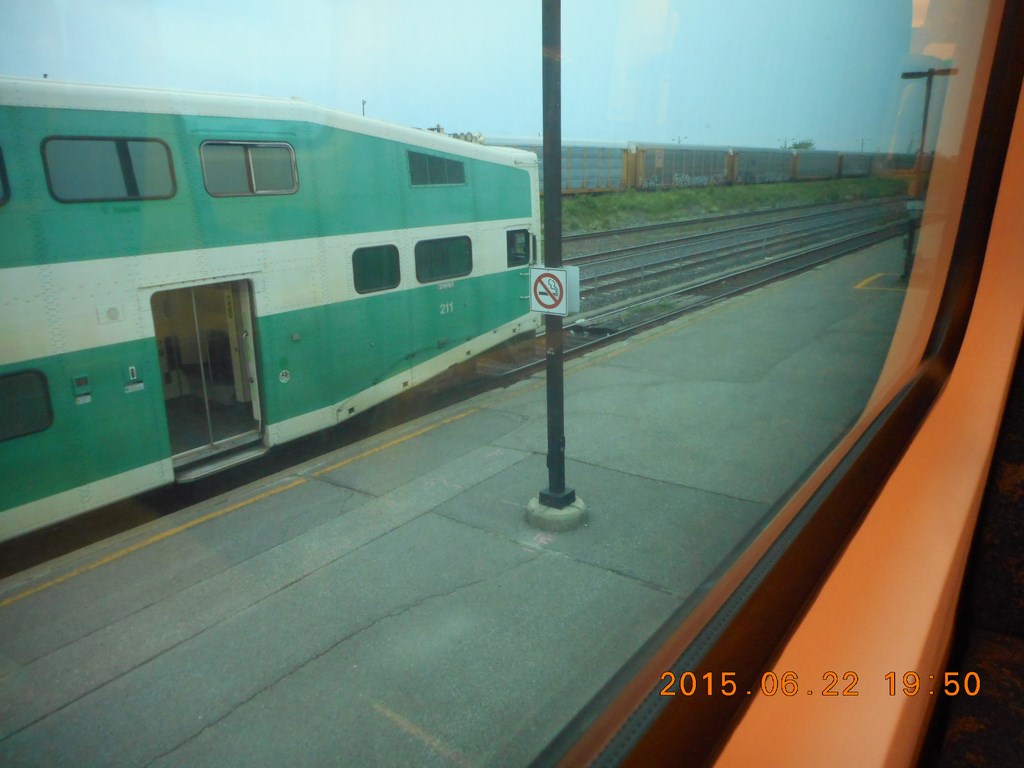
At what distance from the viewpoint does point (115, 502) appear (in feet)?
11.6

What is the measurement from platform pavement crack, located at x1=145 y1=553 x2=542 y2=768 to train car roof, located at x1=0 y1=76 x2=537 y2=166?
209cm

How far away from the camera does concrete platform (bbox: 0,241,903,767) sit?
2.40 m

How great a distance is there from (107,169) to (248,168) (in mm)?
1182

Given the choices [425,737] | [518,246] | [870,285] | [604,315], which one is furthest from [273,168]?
[870,285]

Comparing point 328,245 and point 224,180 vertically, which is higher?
point 224,180

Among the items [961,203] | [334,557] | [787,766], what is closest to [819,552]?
[787,766]

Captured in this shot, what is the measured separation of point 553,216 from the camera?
3812 mm

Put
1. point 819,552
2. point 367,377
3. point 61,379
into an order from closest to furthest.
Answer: point 819,552 → point 61,379 → point 367,377

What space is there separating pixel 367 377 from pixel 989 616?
437 centimetres

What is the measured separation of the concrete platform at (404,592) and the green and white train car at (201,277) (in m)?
0.46

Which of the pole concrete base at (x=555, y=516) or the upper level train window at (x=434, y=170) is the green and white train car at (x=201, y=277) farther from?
the pole concrete base at (x=555, y=516)

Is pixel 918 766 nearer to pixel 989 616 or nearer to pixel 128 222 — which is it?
pixel 989 616

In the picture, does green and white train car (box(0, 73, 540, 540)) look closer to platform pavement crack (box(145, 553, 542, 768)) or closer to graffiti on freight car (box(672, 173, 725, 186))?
platform pavement crack (box(145, 553, 542, 768))

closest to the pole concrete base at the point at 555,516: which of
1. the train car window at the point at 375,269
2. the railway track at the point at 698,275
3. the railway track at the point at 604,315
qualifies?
the railway track at the point at 604,315
